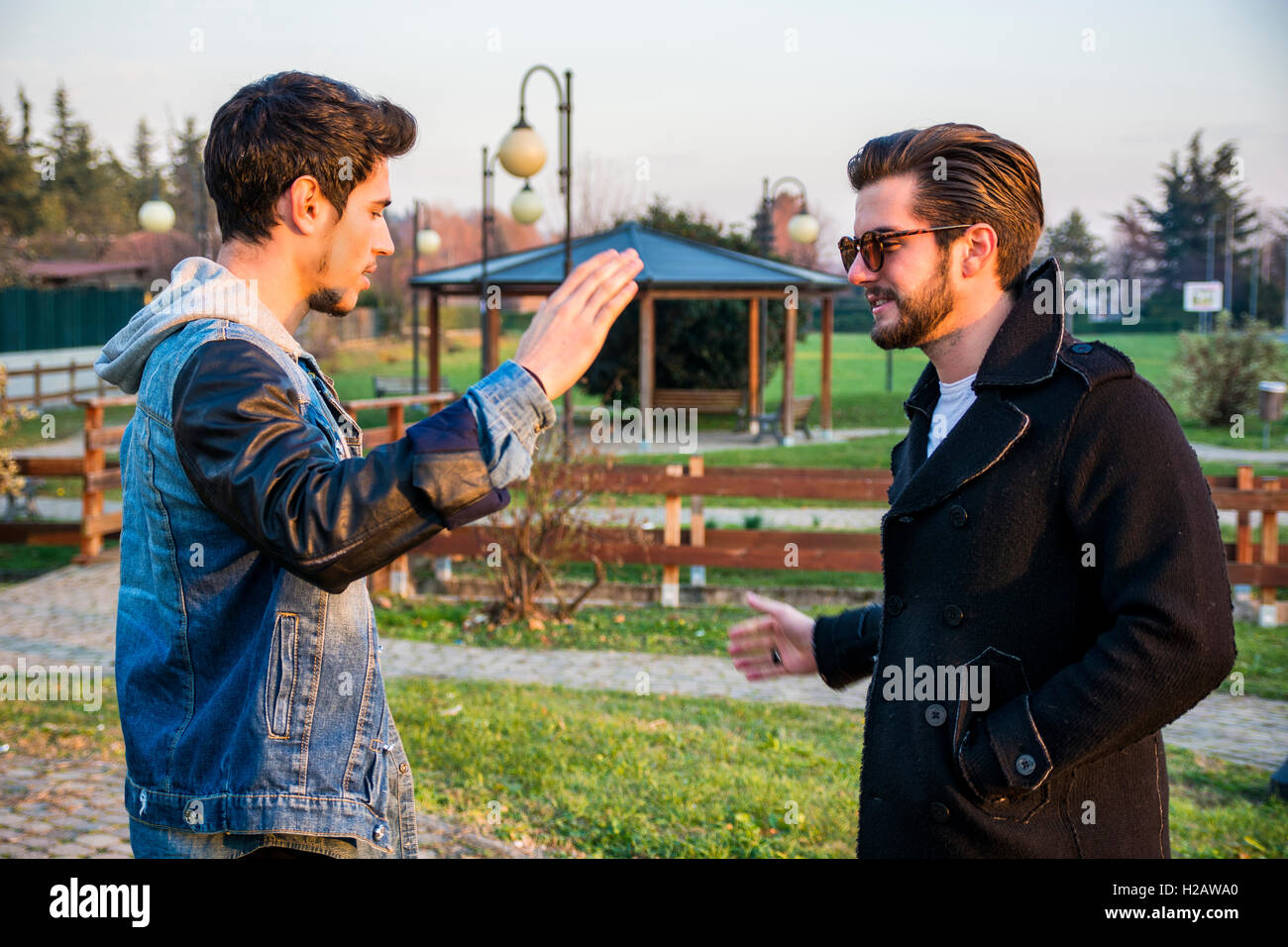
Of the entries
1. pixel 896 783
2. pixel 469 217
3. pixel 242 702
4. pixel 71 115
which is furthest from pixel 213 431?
pixel 469 217

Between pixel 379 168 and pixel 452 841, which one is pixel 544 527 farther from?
pixel 379 168

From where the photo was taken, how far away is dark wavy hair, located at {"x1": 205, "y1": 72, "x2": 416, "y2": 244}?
6.24 feet

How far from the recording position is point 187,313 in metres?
1.87

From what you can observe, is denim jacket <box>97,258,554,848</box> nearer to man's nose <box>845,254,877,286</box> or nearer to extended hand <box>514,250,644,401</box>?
extended hand <box>514,250,644,401</box>

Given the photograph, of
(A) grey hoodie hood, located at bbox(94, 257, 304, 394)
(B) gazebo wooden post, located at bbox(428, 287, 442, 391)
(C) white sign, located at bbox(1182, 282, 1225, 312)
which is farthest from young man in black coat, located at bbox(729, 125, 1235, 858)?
(C) white sign, located at bbox(1182, 282, 1225, 312)

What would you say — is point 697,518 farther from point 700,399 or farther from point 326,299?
point 700,399

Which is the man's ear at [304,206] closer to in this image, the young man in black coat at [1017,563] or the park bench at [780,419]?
the young man in black coat at [1017,563]

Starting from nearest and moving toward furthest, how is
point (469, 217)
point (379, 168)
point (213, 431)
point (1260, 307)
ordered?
point (213, 431)
point (379, 168)
point (1260, 307)
point (469, 217)

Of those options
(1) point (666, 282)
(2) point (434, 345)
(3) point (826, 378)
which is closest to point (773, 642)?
(1) point (666, 282)

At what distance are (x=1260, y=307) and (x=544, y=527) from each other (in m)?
59.4

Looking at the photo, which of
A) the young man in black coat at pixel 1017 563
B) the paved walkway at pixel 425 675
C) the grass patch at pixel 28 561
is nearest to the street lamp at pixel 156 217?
the grass patch at pixel 28 561

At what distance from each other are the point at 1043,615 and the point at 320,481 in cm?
138

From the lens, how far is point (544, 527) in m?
9.64

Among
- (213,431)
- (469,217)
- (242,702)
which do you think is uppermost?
(469,217)
